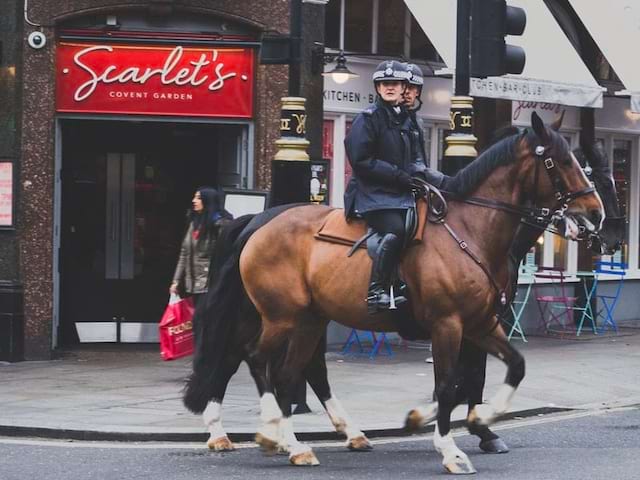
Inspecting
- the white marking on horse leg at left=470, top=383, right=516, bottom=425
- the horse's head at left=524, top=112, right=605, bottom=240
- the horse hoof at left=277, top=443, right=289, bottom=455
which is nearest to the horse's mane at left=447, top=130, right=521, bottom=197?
the horse's head at left=524, top=112, right=605, bottom=240

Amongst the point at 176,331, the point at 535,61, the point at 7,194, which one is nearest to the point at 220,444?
the point at 176,331

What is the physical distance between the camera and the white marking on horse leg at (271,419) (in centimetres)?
1018

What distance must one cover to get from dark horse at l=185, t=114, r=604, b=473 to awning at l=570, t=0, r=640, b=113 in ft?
35.5

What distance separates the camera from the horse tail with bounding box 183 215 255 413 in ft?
35.1

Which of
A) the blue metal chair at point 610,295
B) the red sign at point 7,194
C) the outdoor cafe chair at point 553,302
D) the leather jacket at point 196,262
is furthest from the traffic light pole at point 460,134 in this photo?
the blue metal chair at point 610,295

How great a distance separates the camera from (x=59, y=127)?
54.4ft

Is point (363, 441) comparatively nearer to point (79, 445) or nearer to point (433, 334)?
point (433, 334)

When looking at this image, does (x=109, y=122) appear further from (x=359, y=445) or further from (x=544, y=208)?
(x=544, y=208)

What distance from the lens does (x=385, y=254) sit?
32.5 ft

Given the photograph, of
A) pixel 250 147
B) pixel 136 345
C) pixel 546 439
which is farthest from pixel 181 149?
pixel 546 439

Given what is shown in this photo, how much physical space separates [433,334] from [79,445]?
3.02 m

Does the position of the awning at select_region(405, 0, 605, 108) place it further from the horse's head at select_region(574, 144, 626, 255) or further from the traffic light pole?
the horse's head at select_region(574, 144, 626, 255)

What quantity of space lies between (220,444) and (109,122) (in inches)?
304

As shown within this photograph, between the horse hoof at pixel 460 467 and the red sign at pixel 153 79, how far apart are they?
26.5ft
